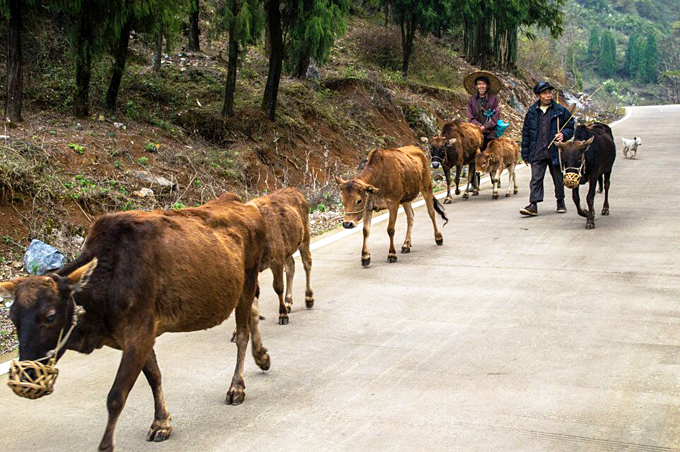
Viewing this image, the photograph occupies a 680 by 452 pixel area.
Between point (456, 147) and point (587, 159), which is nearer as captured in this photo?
point (587, 159)

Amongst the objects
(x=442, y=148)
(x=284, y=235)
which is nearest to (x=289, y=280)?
(x=284, y=235)

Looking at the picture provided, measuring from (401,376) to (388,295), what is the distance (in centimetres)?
297

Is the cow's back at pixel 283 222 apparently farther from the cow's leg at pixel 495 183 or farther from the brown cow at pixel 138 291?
the cow's leg at pixel 495 183

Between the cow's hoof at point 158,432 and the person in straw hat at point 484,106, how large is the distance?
13574mm

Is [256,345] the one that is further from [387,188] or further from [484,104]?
[484,104]

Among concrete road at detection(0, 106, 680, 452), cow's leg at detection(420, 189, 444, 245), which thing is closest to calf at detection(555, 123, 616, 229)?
concrete road at detection(0, 106, 680, 452)

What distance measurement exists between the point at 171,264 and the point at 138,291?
1.26 feet

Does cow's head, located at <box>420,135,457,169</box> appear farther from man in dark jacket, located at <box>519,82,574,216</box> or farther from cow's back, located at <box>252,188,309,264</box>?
cow's back, located at <box>252,188,309,264</box>

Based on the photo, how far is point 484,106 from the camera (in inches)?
738

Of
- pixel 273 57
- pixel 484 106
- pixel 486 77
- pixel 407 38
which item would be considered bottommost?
pixel 484 106

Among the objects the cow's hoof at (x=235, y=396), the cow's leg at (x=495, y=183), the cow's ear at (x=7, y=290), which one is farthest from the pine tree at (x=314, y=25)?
the cow's ear at (x=7, y=290)

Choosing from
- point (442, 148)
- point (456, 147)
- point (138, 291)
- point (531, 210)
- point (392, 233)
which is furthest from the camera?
point (456, 147)

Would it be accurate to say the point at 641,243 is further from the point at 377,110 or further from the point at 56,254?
the point at 377,110

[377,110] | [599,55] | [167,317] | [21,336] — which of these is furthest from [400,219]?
[599,55]
